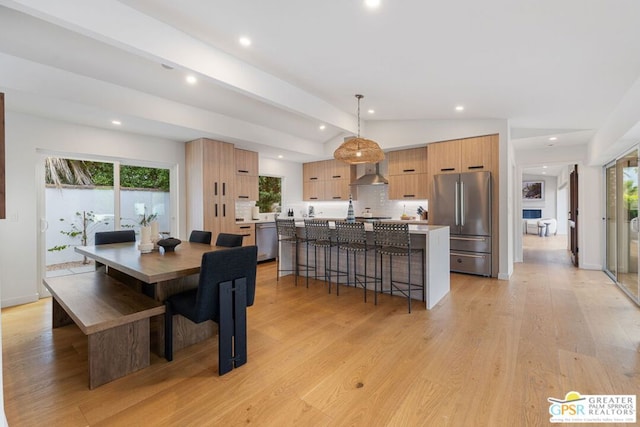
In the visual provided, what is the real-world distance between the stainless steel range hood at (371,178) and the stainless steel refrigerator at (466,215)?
1312mm

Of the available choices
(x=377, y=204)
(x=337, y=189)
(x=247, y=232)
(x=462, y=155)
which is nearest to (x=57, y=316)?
(x=247, y=232)

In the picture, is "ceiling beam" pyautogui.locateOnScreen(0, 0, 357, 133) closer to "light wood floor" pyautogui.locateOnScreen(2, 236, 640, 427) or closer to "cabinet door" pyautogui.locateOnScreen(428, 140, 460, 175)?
"light wood floor" pyautogui.locateOnScreen(2, 236, 640, 427)

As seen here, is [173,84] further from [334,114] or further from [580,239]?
[580,239]

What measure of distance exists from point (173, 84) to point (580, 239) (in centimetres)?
741

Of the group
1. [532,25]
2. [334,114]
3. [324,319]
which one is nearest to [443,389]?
[324,319]

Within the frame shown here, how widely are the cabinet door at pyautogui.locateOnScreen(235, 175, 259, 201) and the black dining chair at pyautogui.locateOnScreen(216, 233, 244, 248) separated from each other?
237cm

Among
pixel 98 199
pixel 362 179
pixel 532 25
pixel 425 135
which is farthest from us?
pixel 362 179

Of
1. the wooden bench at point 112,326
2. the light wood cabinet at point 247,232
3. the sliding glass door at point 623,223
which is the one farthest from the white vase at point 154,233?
the sliding glass door at point 623,223

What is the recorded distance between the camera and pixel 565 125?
4.78 metres

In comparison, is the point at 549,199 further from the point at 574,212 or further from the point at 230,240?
the point at 230,240

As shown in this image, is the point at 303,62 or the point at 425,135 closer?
the point at 303,62

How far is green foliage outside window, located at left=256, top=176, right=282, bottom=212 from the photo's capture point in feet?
23.4

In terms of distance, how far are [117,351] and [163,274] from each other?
2.43 ft

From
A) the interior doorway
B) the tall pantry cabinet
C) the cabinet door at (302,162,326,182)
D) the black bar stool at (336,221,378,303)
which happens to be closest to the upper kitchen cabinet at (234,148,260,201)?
the tall pantry cabinet
